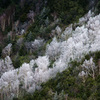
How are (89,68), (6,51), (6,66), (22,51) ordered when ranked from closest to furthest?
1. (89,68)
2. (6,66)
3. (22,51)
4. (6,51)

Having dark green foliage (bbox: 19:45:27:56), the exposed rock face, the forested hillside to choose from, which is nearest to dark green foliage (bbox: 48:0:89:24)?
the forested hillside

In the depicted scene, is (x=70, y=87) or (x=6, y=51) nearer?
(x=70, y=87)

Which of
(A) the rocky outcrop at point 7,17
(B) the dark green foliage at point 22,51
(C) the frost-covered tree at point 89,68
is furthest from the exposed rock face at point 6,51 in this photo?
(C) the frost-covered tree at point 89,68

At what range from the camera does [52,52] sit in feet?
215

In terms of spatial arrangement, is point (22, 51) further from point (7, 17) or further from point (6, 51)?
point (7, 17)

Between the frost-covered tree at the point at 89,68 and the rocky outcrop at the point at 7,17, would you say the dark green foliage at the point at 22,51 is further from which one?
the rocky outcrop at the point at 7,17

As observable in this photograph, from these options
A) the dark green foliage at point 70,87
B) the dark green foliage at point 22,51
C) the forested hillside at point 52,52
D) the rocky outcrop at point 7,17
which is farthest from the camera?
the rocky outcrop at point 7,17

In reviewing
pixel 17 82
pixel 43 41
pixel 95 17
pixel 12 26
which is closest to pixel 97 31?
pixel 95 17

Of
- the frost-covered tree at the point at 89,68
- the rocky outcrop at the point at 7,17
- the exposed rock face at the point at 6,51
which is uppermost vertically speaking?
the rocky outcrop at the point at 7,17

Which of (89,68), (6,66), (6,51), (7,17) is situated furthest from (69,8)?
(89,68)

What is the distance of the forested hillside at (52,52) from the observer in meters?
51.4

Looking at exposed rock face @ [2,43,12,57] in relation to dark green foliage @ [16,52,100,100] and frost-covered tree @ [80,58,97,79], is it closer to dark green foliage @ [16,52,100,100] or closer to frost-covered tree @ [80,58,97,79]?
dark green foliage @ [16,52,100,100]

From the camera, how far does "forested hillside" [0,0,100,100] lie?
51406mm

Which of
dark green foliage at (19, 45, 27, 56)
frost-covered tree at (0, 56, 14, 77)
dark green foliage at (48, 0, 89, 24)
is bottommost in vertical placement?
frost-covered tree at (0, 56, 14, 77)
